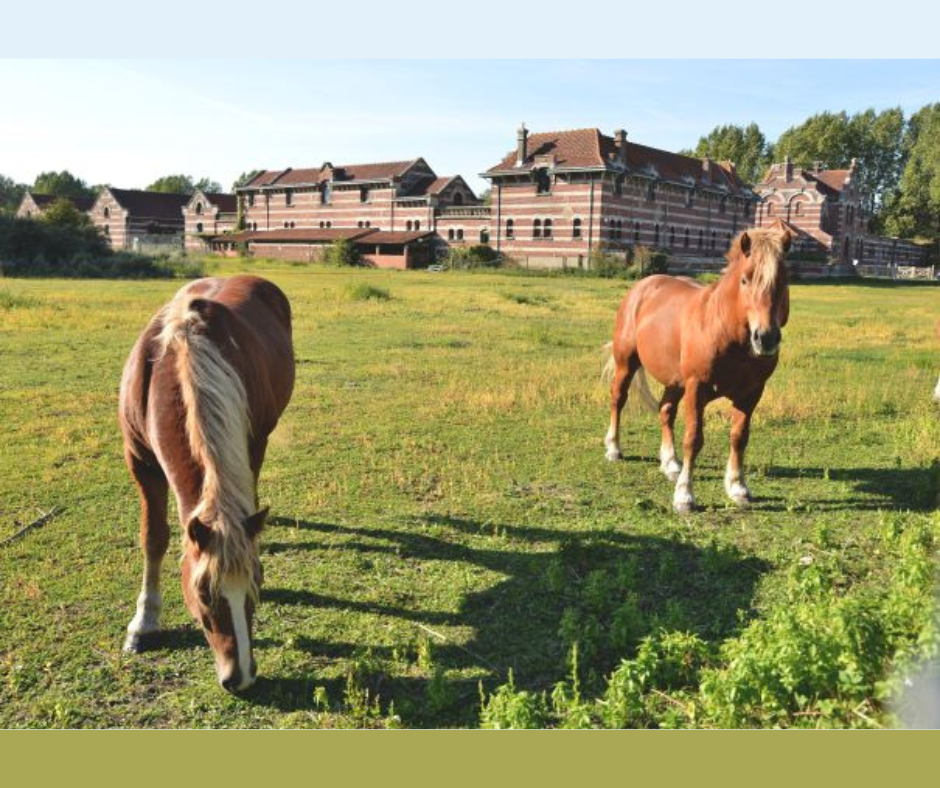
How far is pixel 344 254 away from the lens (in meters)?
58.9

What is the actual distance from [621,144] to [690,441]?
50502mm

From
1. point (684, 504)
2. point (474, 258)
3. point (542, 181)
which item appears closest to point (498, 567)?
point (684, 504)

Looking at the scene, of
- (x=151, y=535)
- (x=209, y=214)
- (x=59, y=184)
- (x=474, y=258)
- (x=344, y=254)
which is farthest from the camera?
(x=59, y=184)

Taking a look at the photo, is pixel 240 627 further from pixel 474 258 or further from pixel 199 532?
pixel 474 258

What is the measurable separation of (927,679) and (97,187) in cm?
16596

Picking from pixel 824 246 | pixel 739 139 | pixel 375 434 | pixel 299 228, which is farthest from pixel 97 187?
pixel 375 434

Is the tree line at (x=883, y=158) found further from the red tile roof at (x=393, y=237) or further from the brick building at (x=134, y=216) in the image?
the brick building at (x=134, y=216)

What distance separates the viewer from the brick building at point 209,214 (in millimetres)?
76312

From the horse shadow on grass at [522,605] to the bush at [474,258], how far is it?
163ft

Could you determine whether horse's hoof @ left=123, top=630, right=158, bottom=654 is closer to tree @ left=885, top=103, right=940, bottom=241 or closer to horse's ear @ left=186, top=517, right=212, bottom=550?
horse's ear @ left=186, top=517, right=212, bottom=550

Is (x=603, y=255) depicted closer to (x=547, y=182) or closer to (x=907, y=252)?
(x=547, y=182)

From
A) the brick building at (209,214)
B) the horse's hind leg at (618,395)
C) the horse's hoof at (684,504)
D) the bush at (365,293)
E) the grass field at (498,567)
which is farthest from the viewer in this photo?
the brick building at (209,214)

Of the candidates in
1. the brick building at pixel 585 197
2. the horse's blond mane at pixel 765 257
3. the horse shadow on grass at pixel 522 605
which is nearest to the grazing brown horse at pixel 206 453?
the horse shadow on grass at pixel 522 605

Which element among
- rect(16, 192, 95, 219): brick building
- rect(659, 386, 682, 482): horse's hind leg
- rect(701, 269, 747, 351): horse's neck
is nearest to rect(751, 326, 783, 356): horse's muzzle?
rect(701, 269, 747, 351): horse's neck
